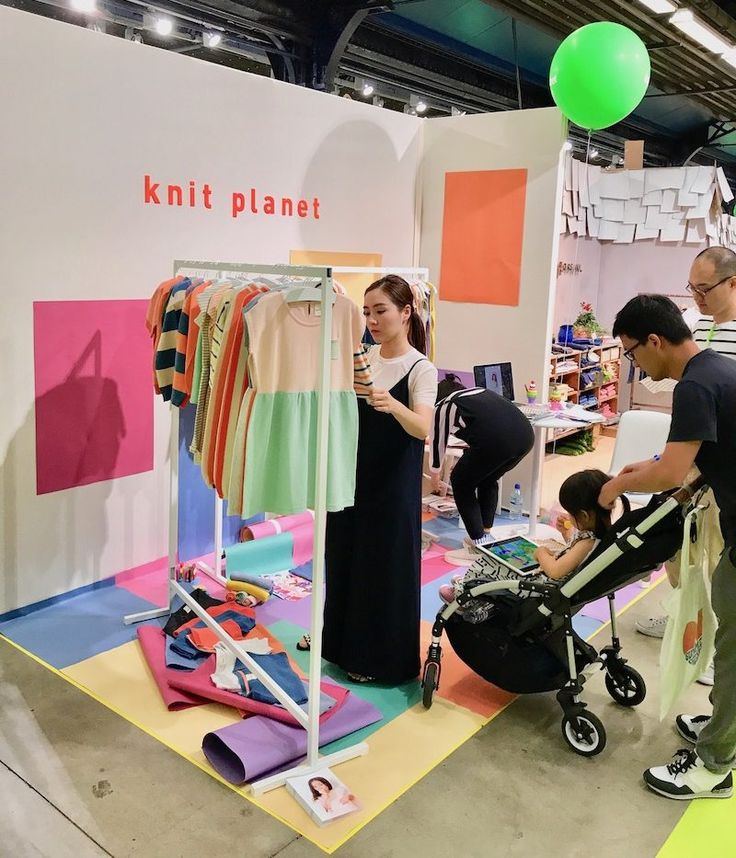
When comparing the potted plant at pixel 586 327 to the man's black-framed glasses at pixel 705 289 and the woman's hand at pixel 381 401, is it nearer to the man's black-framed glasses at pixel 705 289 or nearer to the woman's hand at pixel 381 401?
the man's black-framed glasses at pixel 705 289

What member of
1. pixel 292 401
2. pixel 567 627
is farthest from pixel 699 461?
pixel 292 401

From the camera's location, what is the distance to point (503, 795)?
2.77m

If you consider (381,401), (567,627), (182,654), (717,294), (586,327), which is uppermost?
(717,294)

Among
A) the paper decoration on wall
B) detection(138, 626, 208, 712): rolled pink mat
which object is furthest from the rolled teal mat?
the paper decoration on wall

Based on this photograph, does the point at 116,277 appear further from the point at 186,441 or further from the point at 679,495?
the point at 679,495

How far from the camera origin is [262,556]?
451 cm

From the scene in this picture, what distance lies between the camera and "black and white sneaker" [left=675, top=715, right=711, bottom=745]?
10.2 ft

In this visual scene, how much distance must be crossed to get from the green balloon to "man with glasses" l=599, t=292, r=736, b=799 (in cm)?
244

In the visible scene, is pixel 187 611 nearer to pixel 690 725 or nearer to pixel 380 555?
pixel 380 555

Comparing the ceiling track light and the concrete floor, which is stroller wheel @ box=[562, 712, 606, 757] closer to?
the concrete floor

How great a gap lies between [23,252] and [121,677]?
1965 millimetres

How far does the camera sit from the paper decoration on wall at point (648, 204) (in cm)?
820

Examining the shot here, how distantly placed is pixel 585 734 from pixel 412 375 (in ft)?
4.81

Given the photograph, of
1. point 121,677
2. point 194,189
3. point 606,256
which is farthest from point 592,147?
point 121,677
